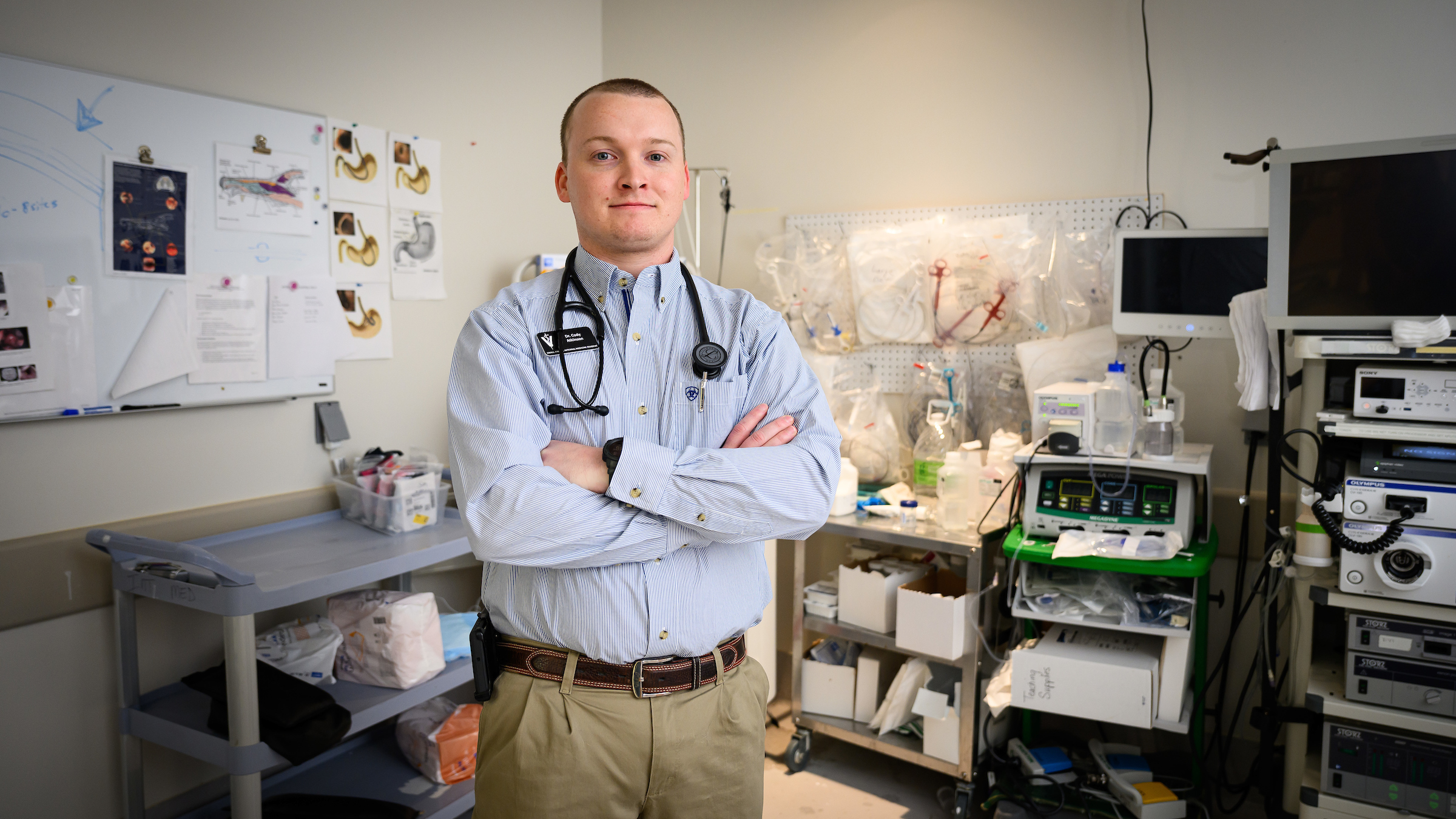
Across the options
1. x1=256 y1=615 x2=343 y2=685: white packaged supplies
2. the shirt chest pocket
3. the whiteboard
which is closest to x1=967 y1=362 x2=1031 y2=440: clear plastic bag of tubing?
the shirt chest pocket

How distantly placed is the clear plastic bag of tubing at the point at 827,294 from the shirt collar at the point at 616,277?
70.0 inches

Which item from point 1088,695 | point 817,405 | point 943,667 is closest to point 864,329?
point 943,667

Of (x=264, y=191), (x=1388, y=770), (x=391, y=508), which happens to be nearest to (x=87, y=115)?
(x=264, y=191)

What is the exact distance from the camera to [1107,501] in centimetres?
234

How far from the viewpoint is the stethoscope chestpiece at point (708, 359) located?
4.50 feet

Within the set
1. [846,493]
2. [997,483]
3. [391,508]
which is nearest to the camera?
[391,508]

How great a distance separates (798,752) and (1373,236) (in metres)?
2.10

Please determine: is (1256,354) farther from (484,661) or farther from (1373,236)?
(484,661)

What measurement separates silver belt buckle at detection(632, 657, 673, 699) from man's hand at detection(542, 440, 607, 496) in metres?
0.27

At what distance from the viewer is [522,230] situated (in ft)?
11.0

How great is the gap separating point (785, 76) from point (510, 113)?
1.06m

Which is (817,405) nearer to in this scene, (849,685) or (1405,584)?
(1405,584)

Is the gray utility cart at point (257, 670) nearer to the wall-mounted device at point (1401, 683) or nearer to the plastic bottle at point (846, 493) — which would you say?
the plastic bottle at point (846, 493)

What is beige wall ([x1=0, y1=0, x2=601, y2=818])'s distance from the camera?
209 cm
